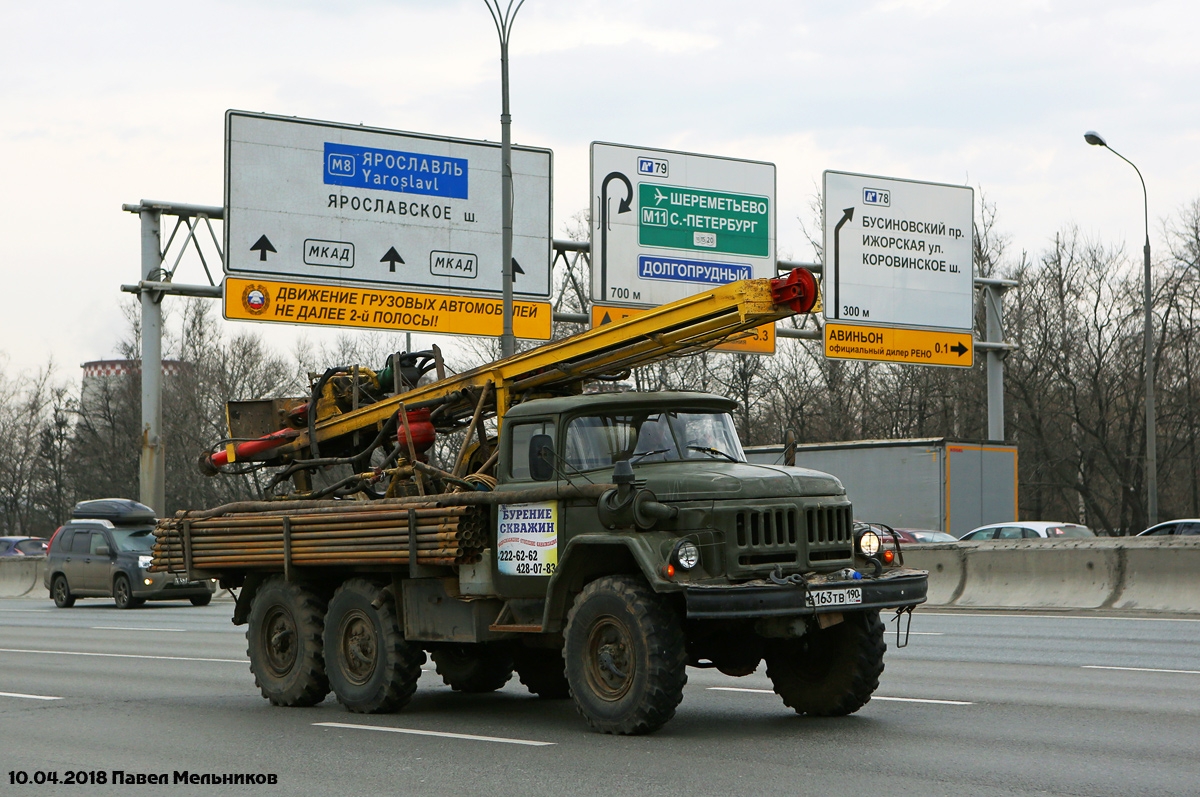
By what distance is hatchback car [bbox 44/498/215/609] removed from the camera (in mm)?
30078

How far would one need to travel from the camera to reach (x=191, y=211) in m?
26.0

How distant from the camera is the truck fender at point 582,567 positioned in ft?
31.7

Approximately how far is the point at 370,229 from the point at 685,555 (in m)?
17.6

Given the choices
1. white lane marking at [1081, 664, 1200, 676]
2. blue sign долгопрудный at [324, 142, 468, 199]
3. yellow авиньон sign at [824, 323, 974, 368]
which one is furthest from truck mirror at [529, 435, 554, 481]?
yellow авиньон sign at [824, 323, 974, 368]

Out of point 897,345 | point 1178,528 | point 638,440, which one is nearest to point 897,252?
point 897,345

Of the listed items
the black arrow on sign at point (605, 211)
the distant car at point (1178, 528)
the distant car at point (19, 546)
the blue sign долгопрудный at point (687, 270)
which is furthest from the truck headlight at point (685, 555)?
the distant car at point (19, 546)

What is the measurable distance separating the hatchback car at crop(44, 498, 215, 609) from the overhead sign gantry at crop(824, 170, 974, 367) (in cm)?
1468

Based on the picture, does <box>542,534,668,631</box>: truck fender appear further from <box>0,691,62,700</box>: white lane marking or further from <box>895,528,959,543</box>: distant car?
<box>895,528,959,543</box>: distant car

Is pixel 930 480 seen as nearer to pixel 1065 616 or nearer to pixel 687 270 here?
pixel 687 270

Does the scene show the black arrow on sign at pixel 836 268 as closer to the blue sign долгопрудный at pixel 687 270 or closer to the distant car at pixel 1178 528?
the blue sign долгопрудный at pixel 687 270

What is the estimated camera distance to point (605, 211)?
2855 cm

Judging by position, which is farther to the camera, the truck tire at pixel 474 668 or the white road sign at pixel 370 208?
the white road sign at pixel 370 208

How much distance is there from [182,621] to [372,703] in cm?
1495

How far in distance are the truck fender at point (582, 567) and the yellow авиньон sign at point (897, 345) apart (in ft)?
68.5
